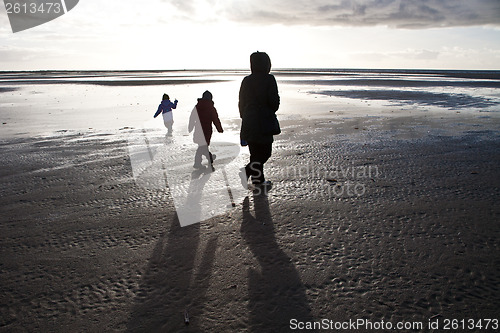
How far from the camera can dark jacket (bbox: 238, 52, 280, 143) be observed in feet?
14.5

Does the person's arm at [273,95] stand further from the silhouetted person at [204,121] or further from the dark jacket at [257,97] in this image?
the silhouetted person at [204,121]

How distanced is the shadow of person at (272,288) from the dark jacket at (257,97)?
1.64 meters

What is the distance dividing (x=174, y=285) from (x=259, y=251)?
0.91 metres

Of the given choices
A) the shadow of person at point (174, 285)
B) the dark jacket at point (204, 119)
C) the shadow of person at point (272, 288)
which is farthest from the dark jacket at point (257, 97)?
the shadow of person at point (174, 285)

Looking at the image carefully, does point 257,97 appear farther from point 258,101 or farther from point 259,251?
point 259,251

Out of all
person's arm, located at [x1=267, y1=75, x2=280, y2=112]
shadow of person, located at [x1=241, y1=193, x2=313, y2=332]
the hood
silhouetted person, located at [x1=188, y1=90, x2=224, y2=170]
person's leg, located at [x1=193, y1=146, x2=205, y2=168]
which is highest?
the hood

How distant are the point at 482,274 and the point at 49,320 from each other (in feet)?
11.7

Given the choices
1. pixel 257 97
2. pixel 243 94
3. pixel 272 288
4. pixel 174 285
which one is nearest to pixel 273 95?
pixel 257 97

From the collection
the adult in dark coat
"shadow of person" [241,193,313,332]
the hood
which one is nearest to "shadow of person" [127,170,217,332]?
"shadow of person" [241,193,313,332]

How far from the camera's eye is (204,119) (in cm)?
609

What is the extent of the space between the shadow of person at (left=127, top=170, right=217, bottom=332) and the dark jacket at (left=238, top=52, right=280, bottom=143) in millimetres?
1859

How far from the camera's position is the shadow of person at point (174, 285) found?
2.18 m

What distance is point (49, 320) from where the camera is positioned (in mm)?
2213

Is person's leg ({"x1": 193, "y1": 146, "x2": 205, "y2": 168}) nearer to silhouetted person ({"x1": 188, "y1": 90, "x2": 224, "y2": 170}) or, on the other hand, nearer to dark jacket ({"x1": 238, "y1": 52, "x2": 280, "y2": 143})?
silhouetted person ({"x1": 188, "y1": 90, "x2": 224, "y2": 170})
